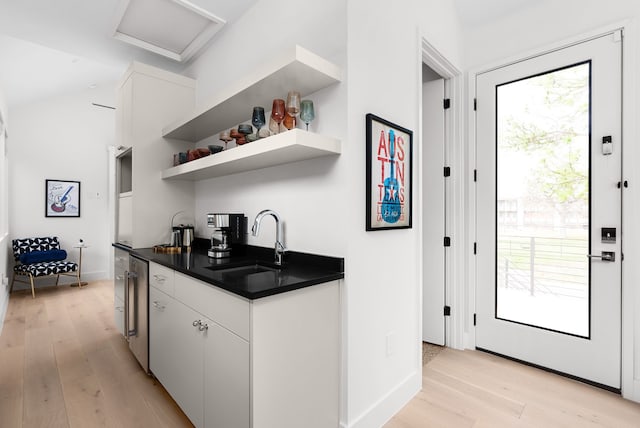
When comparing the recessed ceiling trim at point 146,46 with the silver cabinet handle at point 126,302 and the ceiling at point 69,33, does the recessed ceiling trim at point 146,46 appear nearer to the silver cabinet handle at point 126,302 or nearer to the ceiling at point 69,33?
the ceiling at point 69,33

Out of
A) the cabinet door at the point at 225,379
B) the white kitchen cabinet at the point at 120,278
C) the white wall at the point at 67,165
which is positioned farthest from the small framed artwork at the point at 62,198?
the cabinet door at the point at 225,379

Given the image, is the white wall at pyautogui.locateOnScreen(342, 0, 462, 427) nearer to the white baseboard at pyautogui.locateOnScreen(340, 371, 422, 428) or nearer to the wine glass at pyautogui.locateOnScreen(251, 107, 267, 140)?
the white baseboard at pyautogui.locateOnScreen(340, 371, 422, 428)

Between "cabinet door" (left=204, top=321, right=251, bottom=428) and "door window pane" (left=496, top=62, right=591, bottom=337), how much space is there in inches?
85.7

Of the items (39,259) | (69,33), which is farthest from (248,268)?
(39,259)

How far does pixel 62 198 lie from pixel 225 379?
18.5 feet

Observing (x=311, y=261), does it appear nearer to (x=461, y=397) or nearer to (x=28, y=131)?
(x=461, y=397)

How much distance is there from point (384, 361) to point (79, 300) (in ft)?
14.8

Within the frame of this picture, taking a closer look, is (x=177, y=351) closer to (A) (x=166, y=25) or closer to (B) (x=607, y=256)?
(A) (x=166, y=25)

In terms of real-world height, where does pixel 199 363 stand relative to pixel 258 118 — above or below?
below

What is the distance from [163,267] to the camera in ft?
6.60

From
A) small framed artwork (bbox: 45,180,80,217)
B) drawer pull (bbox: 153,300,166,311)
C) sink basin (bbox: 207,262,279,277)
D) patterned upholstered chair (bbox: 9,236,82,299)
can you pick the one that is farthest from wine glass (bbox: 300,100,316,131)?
small framed artwork (bbox: 45,180,80,217)

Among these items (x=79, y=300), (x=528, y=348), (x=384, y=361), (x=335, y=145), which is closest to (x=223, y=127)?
(x=335, y=145)

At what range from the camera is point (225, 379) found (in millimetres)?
1400

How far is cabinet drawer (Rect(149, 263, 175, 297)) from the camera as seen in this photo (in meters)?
1.91
